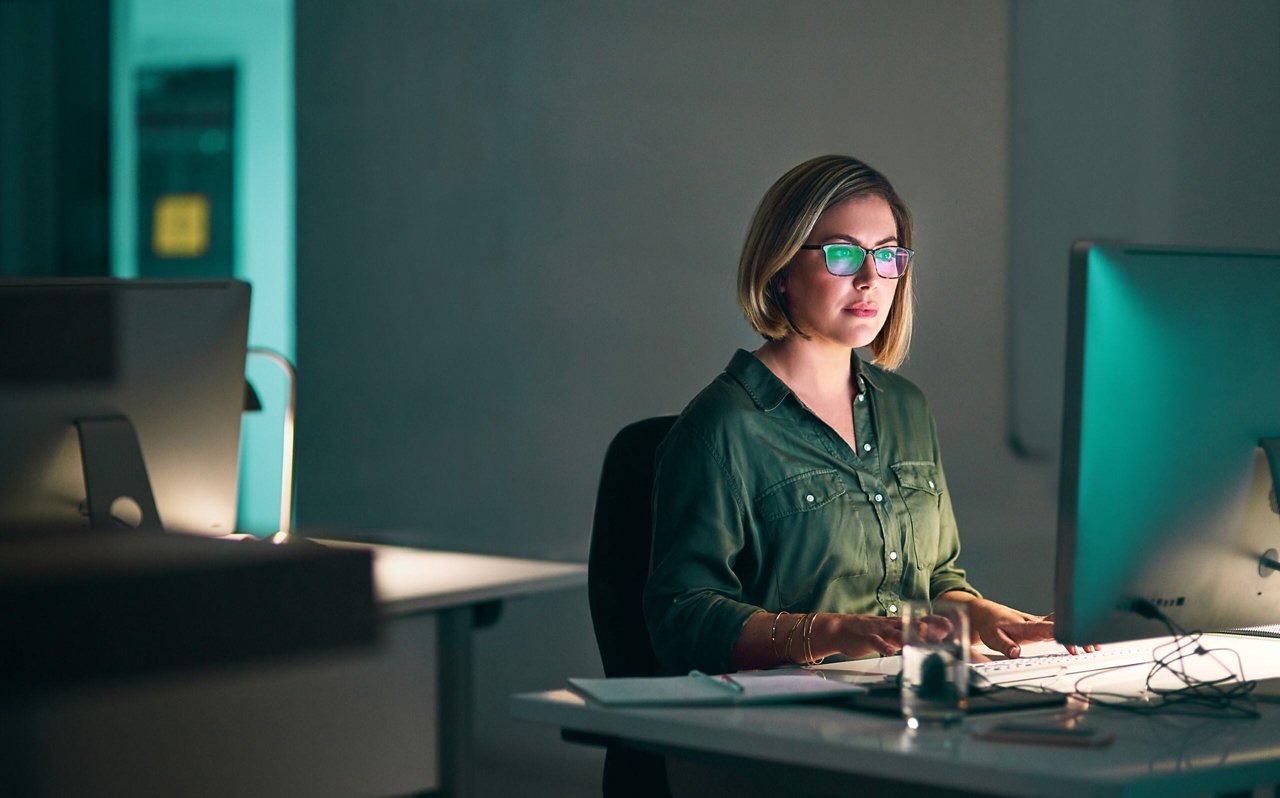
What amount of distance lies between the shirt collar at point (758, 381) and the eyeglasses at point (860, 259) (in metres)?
0.16

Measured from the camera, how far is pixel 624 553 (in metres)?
1.86

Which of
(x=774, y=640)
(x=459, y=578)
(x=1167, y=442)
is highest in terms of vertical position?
(x=1167, y=442)

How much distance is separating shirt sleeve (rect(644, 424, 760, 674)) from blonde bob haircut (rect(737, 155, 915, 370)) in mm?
207

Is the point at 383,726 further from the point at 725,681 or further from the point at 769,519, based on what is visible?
the point at 725,681

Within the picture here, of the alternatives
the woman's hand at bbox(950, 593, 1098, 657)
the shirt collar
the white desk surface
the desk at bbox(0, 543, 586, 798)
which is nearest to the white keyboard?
the woman's hand at bbox(950, 593, 1098, 657)

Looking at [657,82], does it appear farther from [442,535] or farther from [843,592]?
[843,592]

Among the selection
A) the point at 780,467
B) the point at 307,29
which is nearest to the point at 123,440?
the point at 780,467

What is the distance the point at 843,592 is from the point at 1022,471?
1.18m

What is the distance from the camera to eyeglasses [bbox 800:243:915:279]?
1.80m

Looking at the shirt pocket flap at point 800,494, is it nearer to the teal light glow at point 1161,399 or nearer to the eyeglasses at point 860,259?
the eyeglasses at point 860,259

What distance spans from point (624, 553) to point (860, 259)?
482 mm

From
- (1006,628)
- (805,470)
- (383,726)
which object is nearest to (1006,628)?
(1006,628)

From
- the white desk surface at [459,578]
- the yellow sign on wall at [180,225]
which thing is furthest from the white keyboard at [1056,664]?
the yellow sign on wall at [180,225]

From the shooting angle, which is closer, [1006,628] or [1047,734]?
[1047,734]
